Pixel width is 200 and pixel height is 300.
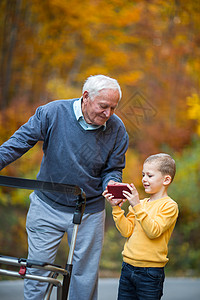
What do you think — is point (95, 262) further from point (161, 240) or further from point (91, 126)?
point (91, 126)

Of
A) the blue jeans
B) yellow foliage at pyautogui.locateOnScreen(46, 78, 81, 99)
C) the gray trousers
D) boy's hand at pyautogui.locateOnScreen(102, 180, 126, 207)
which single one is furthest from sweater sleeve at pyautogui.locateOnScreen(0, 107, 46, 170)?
yellow foliage at pyautogui.locateOnScreen(46, 78, 81, 99)

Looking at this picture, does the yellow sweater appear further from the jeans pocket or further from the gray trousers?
the gray trousers

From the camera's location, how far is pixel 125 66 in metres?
5.58

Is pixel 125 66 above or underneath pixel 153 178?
above

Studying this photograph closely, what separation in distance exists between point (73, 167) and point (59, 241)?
0.36 meters

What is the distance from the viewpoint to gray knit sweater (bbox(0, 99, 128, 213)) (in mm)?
1942

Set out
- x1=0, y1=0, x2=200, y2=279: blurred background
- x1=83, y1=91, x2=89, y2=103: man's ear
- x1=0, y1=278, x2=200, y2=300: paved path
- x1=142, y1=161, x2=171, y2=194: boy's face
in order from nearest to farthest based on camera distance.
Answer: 1. x1=142, y1=161, x2=171, y2=194: boy's face
2. x1=83, y1=91, x2=89, y2=103: man's ear
3. x1=0, y1=278, x2=200, y2=300: paved path
4. x1=0, y1=0, x2=200, y2=279: blurred background

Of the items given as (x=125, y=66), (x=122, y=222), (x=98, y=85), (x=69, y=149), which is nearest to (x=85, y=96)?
(x=98, y=85)

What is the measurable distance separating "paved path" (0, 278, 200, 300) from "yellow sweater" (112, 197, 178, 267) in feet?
5.23

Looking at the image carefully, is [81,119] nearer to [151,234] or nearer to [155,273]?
[151,234]

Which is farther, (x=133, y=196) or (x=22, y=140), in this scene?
(x=22, y=140)

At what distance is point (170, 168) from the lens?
5.94 ft

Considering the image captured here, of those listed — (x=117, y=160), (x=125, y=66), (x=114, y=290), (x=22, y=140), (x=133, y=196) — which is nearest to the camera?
(x=133, y=196)

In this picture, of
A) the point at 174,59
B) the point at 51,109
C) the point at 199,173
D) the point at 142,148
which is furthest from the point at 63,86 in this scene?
the point at 51,109
